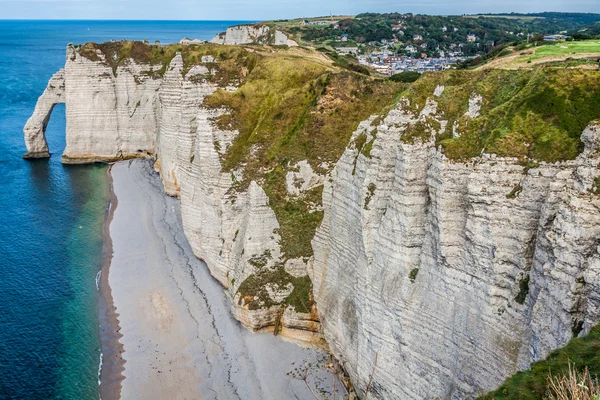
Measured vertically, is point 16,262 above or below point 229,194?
below

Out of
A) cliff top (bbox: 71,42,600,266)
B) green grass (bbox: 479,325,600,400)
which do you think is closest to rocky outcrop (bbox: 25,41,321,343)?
cliff top (bbox: 71,42,600,266)

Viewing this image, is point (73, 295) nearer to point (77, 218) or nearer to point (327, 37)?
point (77, 218)

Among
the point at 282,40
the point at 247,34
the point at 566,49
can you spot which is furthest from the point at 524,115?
the point at 247,34

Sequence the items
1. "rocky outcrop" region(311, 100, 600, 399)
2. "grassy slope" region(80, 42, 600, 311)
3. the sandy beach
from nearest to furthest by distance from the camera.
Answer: "rocky outcrop" region(311, 100, 600, 399) < "grassy slope" region(80, 42, 600, 311) < the sandy beach

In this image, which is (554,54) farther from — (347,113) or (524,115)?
(524,115)

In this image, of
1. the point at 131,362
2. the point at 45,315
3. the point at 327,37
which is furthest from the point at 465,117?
the point at 327,37

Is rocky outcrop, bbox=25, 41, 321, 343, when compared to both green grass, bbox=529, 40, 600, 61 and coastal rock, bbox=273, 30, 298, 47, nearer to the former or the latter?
green grass, bbox=529, 40, 600, 61
